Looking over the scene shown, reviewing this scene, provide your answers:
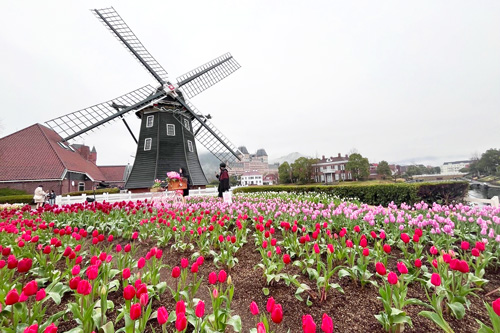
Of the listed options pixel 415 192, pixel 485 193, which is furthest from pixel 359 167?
pixel 415 192

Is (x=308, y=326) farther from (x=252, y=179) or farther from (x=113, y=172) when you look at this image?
(x=252, y=179)

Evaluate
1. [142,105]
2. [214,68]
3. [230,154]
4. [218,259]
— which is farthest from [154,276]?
[214,68]

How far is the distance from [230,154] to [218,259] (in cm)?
1887

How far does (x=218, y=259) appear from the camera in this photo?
3402 mm

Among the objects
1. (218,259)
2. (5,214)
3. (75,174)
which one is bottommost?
(218,259)

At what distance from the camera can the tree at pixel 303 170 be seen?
6119 centimetres

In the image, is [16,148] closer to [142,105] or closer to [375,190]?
Answer: [142,105]

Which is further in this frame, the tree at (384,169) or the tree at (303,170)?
the tree at (384,169)

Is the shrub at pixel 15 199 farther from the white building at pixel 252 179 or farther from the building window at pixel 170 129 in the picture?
the white building at pixel 252 179

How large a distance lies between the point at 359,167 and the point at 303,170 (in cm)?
1394

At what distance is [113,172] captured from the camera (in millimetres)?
43469

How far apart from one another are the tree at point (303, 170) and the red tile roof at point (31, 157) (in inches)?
1923

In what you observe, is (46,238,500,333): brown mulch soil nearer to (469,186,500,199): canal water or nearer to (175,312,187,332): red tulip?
(175,312,187,332): red tulip

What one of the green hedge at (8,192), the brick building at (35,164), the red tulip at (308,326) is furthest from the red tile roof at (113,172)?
the red tulip at (308,326)
